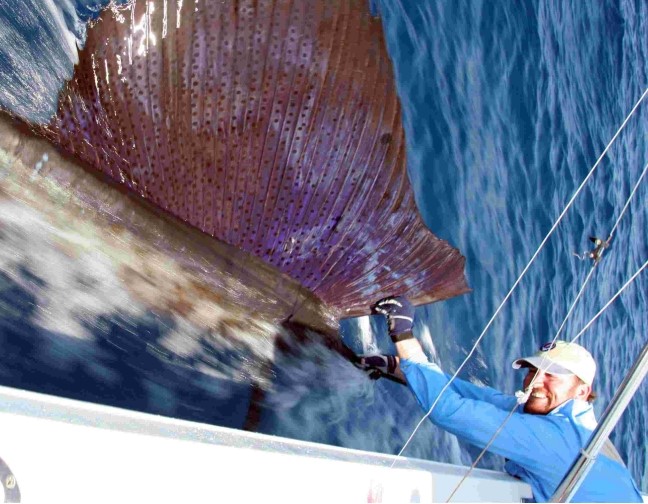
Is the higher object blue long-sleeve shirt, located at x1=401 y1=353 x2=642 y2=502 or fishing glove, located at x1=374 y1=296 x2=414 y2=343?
fishing glove, located at x1=374 y1=296 x2=414 y2=343

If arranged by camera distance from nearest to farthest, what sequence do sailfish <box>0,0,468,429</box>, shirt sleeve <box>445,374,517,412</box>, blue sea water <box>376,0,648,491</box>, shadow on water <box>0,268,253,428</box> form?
1. shadow on water <box>0,268,253,428</box>
2. sailfish <box>0,0,468,429</box>
3. shirt sleeve <box>445,374,517,412</box>
4. blue sea water <box>376,0,648,491</box>

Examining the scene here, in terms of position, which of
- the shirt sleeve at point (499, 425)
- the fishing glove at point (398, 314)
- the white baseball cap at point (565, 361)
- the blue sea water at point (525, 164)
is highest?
the blue sea water at point (525, 164)

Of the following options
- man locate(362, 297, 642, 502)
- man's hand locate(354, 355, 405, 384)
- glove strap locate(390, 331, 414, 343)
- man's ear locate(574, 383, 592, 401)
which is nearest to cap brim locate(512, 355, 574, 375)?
man locate(362, 297, 642, 502)

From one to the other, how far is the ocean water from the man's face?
2.26 ft

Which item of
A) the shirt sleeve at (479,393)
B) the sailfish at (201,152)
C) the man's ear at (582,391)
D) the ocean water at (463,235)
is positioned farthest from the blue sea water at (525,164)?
the sailfish at (201,152)

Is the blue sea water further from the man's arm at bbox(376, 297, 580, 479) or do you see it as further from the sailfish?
the sailfish

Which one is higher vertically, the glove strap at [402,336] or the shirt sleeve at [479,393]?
the glove strap at [402,336]

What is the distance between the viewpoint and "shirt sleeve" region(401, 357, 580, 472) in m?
2.93

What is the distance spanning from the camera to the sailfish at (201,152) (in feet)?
7.63

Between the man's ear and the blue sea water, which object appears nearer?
the man's ear

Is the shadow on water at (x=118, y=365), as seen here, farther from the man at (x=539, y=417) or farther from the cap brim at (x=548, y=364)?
the cap brim at (x=548, y=364)

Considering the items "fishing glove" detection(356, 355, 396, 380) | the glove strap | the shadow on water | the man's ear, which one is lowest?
the shadow on water

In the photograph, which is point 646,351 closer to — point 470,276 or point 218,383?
point 218,383

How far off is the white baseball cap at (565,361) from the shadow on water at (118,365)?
124 centimetres
